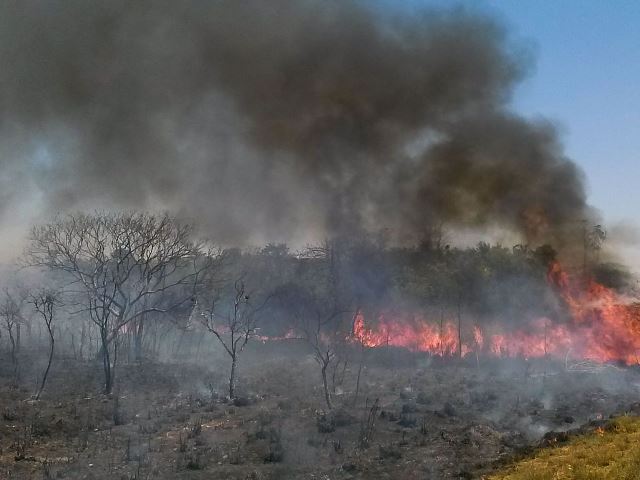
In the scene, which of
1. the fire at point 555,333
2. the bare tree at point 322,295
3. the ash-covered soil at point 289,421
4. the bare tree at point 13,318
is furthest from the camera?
the bare tree at point 322,295

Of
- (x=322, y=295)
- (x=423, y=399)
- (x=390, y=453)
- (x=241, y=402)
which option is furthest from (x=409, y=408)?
(x=322, y=295)

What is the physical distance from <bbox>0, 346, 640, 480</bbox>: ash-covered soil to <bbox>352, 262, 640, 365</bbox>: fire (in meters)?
3.17

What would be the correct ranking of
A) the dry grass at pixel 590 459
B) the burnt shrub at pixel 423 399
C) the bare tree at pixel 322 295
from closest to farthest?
1. the dry grass at pixel 590 459
2. the burnt shrub at pixel 423 399
3. the bare tree at pixel 322 295

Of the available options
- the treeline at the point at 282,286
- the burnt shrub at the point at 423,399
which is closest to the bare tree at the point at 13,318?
the treeline at the point at 282,286

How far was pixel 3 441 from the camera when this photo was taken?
15953 mm

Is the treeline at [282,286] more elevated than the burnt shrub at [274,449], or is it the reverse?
the treeline at [282,286]

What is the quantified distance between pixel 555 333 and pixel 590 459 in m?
25.9

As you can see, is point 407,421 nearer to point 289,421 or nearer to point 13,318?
point 289,421

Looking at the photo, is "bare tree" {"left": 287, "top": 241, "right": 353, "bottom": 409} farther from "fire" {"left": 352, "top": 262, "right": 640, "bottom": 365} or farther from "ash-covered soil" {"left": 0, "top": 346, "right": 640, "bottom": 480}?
"ash-covered soil" {"left": 0, "top": 346, "right": 640, "bottom": 480}

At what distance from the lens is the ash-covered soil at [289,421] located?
13750 millimetres

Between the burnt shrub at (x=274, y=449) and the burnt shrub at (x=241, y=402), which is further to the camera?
the burnt shrub at (x=241, y=402)

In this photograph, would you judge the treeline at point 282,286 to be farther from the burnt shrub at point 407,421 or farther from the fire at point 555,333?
the burnt shrub at point 407,421

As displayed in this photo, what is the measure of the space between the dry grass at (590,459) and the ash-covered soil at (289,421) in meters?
1.04

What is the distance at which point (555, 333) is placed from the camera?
115 feet
